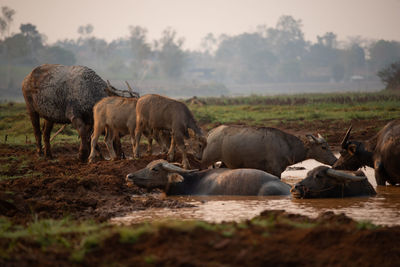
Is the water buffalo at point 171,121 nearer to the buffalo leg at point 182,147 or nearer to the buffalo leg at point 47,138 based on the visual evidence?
the buffalo leg at point 182,147

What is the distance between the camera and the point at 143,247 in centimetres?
490

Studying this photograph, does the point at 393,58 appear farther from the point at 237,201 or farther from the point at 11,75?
the point at 237,201

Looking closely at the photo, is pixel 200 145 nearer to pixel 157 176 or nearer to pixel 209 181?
pixel 209 181

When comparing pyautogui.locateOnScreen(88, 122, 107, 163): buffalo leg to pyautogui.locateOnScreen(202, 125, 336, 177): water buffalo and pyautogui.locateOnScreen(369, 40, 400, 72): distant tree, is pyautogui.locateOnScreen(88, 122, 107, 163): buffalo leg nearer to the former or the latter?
pyautogui.locateOnScreen(202, 125, 336, 177): water buffalo

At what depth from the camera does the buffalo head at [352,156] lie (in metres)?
11.0

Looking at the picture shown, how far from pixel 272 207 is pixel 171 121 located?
378 cm

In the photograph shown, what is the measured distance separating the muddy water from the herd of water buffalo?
0.26 meters

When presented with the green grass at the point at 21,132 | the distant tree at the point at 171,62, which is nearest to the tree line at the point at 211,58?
the distant tree at the point at 171,62

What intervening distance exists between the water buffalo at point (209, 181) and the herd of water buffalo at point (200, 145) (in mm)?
17

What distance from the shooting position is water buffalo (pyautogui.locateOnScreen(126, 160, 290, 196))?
30.6 feet

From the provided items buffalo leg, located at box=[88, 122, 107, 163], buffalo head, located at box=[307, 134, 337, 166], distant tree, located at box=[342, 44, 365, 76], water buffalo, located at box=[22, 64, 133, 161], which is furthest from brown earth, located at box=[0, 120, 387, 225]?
distant tree, located at box=[342, 44, 365, 76]

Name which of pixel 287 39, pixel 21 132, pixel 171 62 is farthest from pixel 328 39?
pixel 21 132

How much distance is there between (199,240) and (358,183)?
5.20m

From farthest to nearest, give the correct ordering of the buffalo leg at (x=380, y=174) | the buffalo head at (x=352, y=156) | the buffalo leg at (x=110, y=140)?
the buffalo leg at (x=110, y=140) < the buffalo head at (x=352, y=156) < the buffalo leg at (x=380, y=174)
